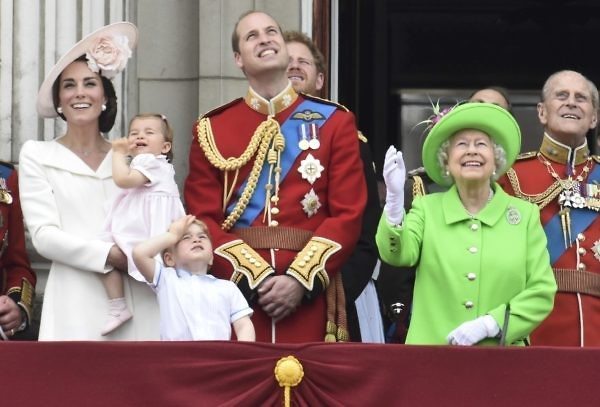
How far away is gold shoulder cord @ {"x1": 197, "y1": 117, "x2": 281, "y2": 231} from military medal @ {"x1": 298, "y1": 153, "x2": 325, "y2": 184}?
0.56 ft

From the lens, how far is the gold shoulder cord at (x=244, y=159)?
29.2 feet

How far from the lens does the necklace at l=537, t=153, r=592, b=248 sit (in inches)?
358

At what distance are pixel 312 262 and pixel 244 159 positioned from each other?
585 mm

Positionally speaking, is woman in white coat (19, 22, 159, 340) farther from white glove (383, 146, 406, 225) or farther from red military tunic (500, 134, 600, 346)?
red military tunic (500, 134, 600, 346)

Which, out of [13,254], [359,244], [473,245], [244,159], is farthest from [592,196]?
[13,254]

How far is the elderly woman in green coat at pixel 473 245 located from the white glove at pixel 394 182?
0.03ft

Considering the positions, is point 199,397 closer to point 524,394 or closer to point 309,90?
point 524,394

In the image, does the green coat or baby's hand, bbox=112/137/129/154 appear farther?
baby's hand, bbox=112/137/129/154

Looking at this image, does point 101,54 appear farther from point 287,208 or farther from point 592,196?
point 592,196

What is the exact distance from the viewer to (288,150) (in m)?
8.96

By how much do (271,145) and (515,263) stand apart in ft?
3.72

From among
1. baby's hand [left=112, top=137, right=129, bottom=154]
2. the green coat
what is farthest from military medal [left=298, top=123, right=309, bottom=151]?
baby's hand [left=112, top=137, right=129, bottom=154]

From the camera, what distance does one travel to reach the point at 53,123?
10.2 meters

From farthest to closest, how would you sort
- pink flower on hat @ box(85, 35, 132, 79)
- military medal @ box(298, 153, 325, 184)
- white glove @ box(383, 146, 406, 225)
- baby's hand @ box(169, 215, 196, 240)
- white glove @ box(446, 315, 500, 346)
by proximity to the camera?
pink flower on hat @ box(85, 35, 132, 79), military medal @ box(298, 153, 325, 184), baby's hand @ box(169, 215, 196, 240), white glove @ box(446, 315, 500, 346), white glove @ box(383, 146, 406, 225)
